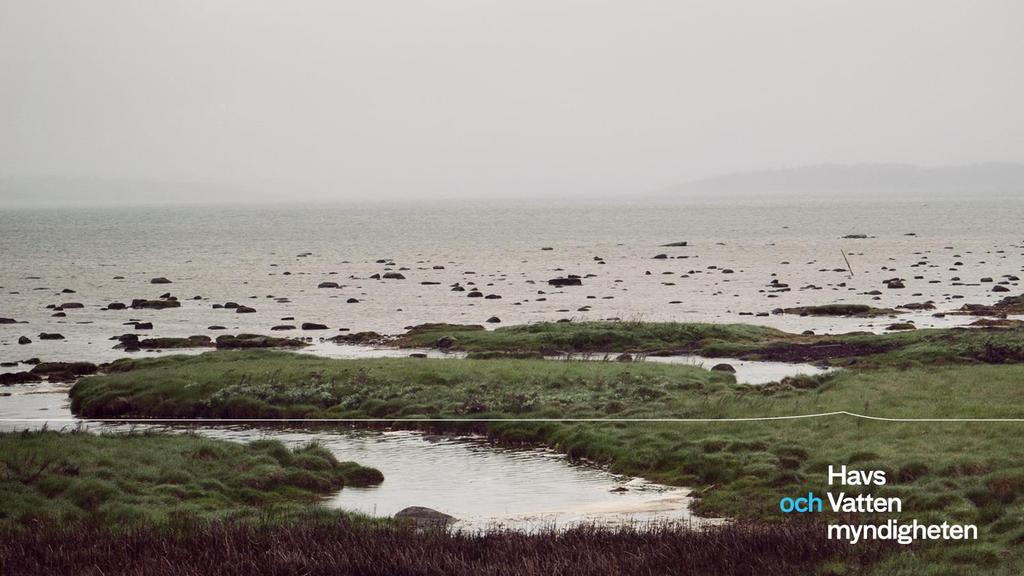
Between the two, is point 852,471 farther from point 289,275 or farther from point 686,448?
point 289,275

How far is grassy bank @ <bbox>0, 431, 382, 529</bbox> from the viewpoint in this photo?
2014 centimetres

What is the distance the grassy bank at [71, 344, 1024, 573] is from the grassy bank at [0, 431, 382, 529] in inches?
281

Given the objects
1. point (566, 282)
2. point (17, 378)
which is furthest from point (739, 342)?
point (566, 282)

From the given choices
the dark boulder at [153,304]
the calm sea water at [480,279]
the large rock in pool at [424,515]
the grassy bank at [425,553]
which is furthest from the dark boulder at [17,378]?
the dark boulder at [153,304]

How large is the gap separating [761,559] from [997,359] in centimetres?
2936

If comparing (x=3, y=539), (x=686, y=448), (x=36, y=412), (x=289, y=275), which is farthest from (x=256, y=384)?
(x=289, y=275)

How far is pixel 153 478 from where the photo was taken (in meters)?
23.2

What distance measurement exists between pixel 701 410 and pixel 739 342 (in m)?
20.8

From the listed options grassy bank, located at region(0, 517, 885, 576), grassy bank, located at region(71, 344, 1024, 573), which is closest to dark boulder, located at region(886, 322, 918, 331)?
grassy bank, located at region(71, 344, 1024, 573)

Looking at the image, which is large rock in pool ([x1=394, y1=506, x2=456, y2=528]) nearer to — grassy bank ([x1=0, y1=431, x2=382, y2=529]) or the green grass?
grassy bank ([x1=0, y1=431, x2=382, y2=529])

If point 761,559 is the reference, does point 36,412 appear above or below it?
below

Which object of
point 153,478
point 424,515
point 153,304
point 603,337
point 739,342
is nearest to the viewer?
point 424,515

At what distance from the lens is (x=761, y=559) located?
13.4m

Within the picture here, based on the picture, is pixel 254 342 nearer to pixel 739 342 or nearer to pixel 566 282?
pixel 739 342
